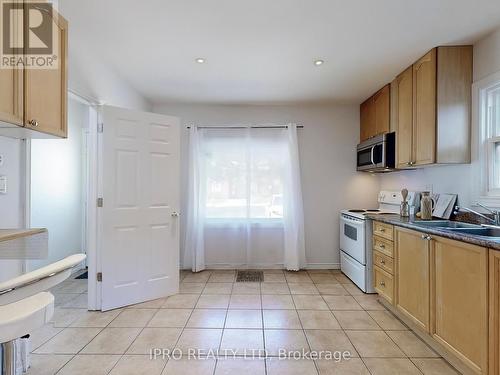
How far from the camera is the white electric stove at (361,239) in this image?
132 inches

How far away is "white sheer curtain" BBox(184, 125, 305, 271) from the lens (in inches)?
166

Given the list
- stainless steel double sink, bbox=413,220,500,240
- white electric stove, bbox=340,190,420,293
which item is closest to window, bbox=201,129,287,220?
white electric stove, bbox=340,190,420,293

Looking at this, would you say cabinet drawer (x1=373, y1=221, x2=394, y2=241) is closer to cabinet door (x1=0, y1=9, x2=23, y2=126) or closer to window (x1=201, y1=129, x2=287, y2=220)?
window (x1=201, y1=129, x2=287, y2=220)

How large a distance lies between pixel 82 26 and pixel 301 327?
3.01m

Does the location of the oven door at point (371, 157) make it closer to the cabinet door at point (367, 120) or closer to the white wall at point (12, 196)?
the cabinet door at point (367, 120)

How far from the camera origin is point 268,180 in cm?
430

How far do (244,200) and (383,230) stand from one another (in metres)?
1.96

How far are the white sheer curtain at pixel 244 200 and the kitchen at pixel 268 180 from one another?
0.09 ft

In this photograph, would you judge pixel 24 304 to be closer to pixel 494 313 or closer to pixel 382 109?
pixel 494 313

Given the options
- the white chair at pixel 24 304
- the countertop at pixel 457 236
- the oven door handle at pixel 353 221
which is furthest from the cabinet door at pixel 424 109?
the white chair at pixel 24 304

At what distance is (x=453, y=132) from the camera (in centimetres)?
258

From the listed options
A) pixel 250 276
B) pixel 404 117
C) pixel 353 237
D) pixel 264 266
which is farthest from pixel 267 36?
pixel 264 266

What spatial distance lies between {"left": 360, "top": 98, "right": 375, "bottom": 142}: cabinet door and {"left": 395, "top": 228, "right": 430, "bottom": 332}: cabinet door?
1732 mm

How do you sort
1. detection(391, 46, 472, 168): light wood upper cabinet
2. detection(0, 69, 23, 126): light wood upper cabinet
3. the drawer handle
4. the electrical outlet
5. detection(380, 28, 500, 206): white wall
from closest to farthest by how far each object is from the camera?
detection(0, 69, 23, 126): light wood upper cabinet, the drawer handle, the electrical outlet, detection(380, 28, 500, 206): white wall, detection(391, 46, 472, 168): light wood upper cabinet
